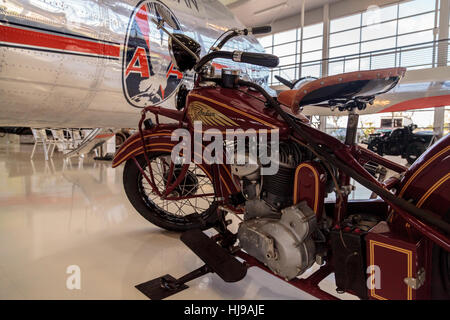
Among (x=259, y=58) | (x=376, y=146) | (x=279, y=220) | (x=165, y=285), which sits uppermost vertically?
(x=259, y=58)

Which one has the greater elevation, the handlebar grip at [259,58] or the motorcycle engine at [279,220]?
the handlebar grip at [259,58]

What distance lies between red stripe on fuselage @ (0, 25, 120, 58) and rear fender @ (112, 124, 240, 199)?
104 centimetres

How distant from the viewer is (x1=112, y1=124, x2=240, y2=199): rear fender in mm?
1664

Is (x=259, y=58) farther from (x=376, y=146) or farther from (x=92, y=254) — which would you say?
(x=376, y=146)

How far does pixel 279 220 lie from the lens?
131 cm

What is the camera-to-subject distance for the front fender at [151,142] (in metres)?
1.94

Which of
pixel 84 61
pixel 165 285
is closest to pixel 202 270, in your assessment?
pixel 165 285

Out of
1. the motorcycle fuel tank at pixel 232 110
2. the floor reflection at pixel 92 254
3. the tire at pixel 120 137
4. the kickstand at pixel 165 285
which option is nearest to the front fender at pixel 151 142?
the motorcycle fuel tank at pixel 232 110

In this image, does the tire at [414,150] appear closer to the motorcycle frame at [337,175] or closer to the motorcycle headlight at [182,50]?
the motorcycle frame at [337,175]

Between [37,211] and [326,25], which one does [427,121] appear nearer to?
[326,25]

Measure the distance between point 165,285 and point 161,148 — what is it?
888 millimetres

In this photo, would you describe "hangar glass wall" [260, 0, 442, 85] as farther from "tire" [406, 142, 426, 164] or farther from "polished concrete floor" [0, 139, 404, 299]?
"polished concrete floor" [0, 139, 404, 299]

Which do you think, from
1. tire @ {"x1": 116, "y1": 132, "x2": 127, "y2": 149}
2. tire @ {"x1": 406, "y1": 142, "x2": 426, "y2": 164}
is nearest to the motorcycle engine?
tire @ {"x1": 406, "y1": 142, "x2": 426, "y2": 164}

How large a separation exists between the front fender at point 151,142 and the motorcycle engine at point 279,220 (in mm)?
662
